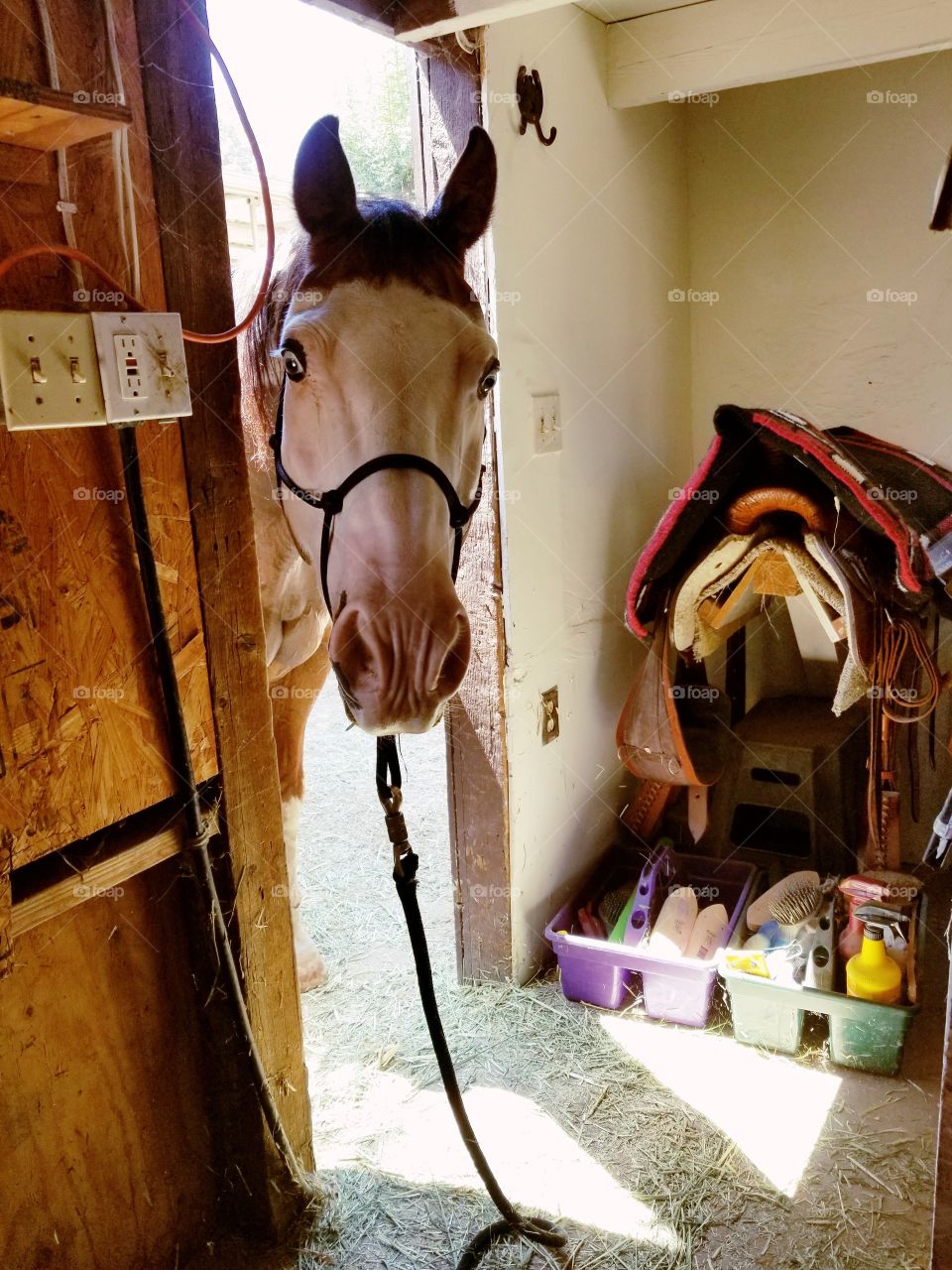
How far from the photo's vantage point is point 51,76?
1.02m

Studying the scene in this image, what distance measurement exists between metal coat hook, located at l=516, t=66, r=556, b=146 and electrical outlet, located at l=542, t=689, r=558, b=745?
1434 millimetres

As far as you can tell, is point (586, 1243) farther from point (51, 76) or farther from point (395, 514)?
point (51, 76)

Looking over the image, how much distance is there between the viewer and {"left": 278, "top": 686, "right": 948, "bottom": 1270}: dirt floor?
162 centimetres

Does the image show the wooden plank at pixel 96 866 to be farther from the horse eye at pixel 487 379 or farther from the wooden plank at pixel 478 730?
the wooden plank at pixel 478 730

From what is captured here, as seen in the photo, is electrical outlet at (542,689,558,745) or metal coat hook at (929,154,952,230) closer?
metal coat hook at (929,154,952,230)

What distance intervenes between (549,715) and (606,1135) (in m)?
1.03

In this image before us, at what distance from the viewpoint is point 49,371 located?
3.36ft

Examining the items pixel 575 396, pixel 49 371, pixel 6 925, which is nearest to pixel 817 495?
pixel 575 396

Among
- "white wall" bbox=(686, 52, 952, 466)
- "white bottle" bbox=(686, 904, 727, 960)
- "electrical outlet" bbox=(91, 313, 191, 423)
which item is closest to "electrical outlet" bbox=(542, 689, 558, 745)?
"white bottle" bbox=(686, 904, 727, 960)

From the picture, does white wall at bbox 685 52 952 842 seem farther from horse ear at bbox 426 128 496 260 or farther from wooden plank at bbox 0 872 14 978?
wooden plank at bbox 0 872 14 978

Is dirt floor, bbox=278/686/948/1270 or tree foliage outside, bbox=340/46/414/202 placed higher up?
tree foliage outside, bbox=340/46/414/202

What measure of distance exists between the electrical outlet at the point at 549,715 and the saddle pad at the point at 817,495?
1.04ft

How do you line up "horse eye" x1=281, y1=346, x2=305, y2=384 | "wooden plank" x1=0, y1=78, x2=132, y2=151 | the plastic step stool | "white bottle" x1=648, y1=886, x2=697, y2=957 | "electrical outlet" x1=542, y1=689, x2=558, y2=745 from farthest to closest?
1. the plastic step stool
2. "electrical outlet" x1=542, y1=689, x2=558, y2=745
3. "white bottle" x1=648, y1=886, x2=697, y2=957
4. "horse eye" x1=281, y1=346, x2=305, y2=384
5. "wooden plank" x1=0, y1=78, x2=132, y2=151

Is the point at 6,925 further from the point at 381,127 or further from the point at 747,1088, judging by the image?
the point at 381,127
